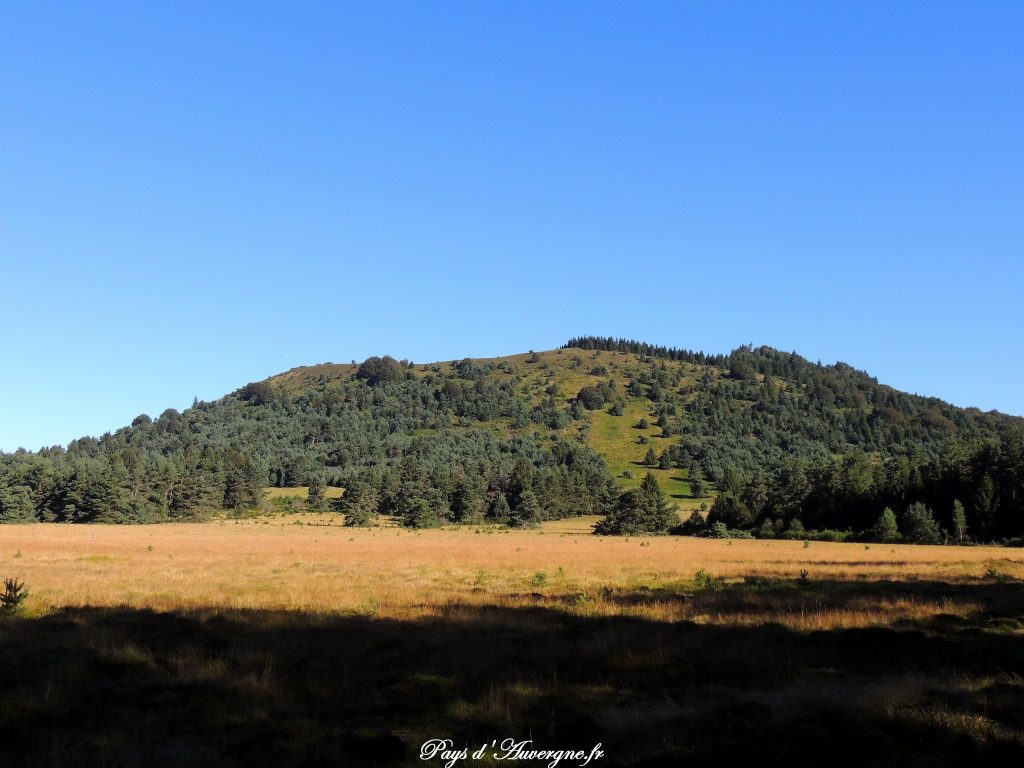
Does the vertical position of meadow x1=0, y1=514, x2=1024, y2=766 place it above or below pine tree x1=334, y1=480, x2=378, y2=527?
above

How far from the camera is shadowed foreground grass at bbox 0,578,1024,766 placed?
741 cm

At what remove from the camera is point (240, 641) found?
45.4 feet

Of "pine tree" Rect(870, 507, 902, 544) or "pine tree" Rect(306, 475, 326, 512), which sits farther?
"pine tree" Rect(306, 475, 326, 512)

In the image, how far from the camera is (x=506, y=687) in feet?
32.9

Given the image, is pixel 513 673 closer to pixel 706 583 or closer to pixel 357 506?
pixel 706 583

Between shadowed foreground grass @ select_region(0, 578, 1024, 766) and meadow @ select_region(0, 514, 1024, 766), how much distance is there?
0.14 feet

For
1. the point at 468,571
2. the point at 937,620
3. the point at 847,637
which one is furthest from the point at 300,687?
the point at 468,571

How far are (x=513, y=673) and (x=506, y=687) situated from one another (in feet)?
3.23

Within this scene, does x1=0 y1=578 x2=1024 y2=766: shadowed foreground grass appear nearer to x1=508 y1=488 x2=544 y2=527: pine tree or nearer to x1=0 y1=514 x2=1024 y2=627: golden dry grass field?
x1=0 y1=514 x2=1024 y2=627: golden dry grass field

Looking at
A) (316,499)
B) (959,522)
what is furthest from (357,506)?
(959,522)

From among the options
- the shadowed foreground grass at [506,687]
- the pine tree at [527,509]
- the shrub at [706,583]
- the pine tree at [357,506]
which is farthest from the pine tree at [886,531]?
the shadowed foreground grass at [506,687]

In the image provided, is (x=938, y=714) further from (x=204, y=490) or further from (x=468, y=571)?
(x=204, y=490)

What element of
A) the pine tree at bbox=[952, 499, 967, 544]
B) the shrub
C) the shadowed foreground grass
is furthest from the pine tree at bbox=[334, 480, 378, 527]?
the shadowed foreground grass

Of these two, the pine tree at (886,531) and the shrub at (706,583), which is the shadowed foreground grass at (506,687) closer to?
the shrub at (706,583)
